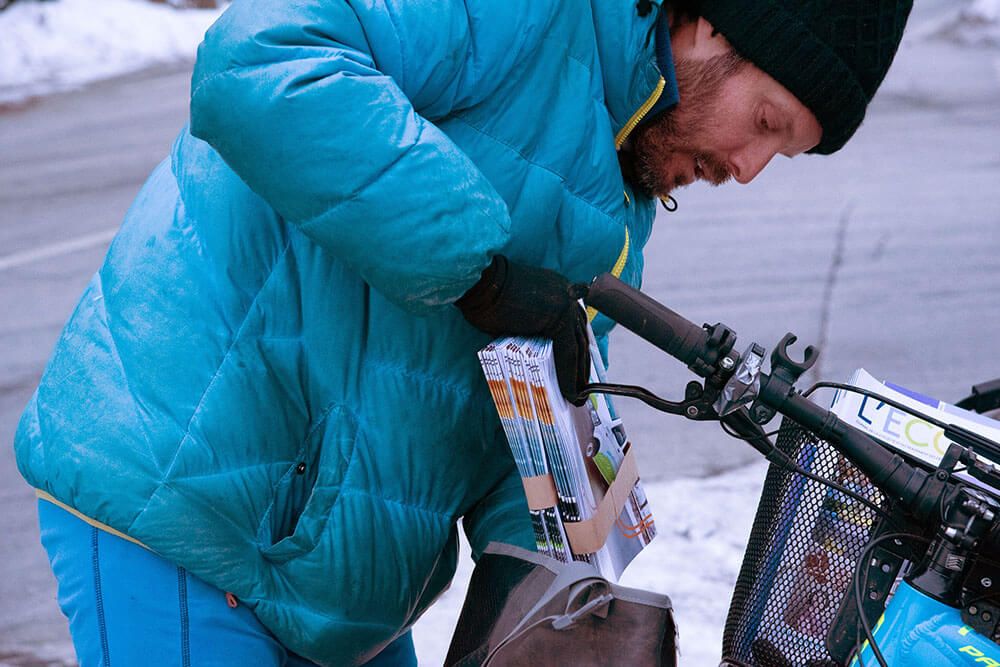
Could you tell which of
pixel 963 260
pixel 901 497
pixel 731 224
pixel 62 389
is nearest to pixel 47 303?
pixel 731 224

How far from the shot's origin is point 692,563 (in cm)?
362

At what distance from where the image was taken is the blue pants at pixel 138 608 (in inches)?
66.7

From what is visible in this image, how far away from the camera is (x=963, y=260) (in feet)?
20.3

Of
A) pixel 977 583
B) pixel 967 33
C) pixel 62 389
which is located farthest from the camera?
pixel 967 33

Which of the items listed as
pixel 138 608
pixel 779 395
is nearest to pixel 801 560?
pixel 779 395

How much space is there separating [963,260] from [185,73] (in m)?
7.19

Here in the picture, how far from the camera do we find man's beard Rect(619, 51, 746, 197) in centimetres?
171

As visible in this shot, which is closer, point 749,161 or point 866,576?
point 866,576

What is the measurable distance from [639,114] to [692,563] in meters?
2.20

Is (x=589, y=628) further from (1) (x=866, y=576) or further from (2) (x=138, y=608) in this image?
(2) (x=138, y=608)

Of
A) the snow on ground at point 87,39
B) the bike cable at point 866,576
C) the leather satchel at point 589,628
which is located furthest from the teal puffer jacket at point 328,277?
the snow on ground at point 87,39

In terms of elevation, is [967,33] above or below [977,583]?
below

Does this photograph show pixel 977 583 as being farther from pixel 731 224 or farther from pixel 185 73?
pixel 185 73

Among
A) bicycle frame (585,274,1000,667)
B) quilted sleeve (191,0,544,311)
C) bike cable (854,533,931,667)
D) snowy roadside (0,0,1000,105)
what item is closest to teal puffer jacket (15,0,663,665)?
quilted sleeve (191,0,544,311)
